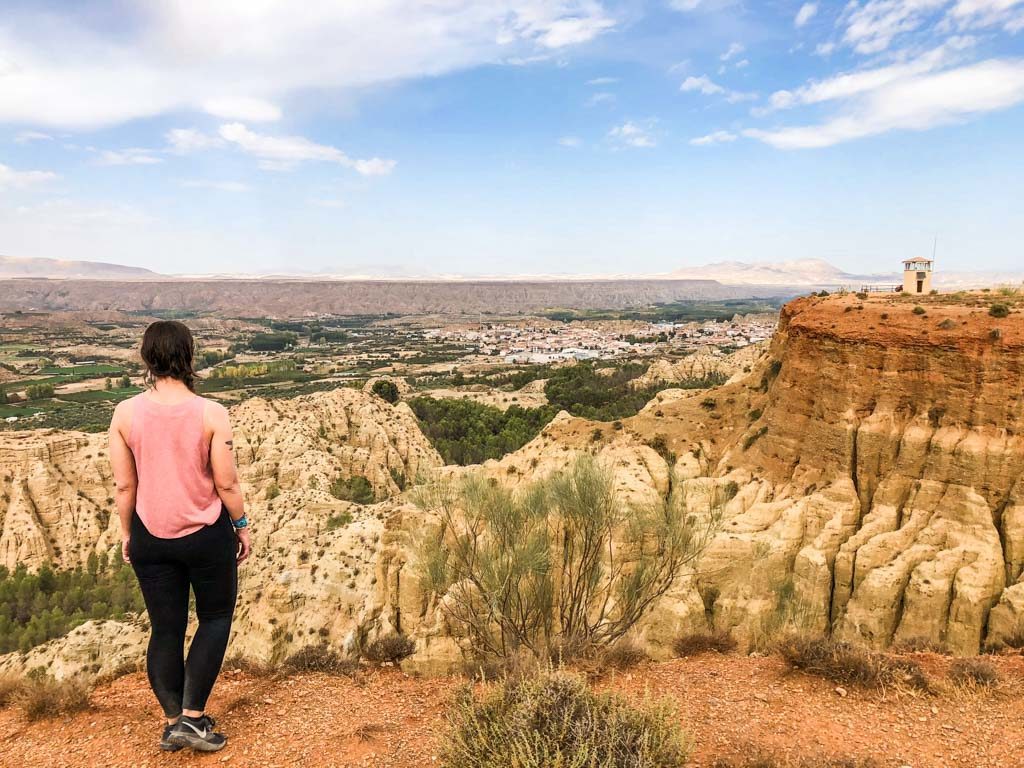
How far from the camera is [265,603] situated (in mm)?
15750

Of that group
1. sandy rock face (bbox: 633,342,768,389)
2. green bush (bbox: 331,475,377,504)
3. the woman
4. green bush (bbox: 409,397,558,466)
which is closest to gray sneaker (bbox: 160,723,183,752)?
the woman

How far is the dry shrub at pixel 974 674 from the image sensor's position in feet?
22.0

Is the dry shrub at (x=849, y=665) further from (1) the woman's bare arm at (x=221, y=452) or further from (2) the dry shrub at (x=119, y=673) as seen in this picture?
(2) the dry shrub at (x=119, y=673)

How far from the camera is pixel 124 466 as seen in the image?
418 cm

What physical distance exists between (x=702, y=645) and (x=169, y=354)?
8024 millimetres

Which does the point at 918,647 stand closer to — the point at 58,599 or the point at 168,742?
the point at 168,742

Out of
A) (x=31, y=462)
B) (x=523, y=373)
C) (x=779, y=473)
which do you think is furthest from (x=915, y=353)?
(x=523, y=373)

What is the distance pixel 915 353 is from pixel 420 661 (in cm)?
1529

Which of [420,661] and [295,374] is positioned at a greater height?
[420,661]

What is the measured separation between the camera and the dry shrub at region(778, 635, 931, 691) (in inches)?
263

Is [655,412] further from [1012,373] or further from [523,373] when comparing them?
[523,373]

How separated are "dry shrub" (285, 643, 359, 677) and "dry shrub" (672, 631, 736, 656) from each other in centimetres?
473

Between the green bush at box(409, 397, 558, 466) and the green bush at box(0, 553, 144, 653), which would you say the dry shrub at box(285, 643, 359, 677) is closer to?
the green bush at box(0, 553, 144, 653)

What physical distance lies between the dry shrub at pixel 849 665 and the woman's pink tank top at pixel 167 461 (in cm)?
712
